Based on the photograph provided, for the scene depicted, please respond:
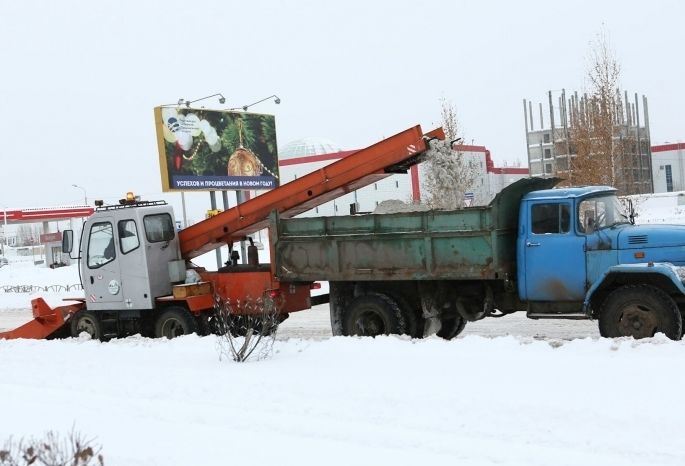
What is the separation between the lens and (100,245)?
14312mm

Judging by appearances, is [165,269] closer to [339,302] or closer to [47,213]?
[339,302]

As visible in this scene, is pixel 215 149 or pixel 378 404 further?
pixel 215 149

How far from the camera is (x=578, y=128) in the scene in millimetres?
28875

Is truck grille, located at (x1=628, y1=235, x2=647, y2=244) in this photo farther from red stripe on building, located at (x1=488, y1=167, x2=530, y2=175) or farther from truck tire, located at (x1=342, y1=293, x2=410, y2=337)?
red stripe on building, located at (x1=488, y1=167, x2=530, y2=175)

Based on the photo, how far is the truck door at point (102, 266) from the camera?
14172 mm

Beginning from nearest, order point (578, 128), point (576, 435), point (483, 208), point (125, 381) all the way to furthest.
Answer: point (576, 435) → point (125, 381) → point (483, 208) → point (578, 128)

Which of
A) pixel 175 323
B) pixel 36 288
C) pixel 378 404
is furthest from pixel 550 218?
pixel 36 288

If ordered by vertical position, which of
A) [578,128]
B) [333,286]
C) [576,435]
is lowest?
[576,435]

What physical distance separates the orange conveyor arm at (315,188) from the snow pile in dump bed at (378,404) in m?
2.63

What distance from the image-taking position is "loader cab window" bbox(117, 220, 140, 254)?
45.8 ft

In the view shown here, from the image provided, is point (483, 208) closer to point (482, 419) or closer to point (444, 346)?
point (444, 346)

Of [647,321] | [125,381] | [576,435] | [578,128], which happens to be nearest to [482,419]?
[576,435]

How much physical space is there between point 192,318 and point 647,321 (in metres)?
7.30

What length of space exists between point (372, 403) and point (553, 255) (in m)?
4.13
